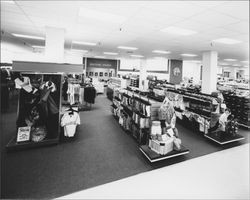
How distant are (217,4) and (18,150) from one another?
504 cm

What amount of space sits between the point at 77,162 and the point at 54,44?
3915 millimetres

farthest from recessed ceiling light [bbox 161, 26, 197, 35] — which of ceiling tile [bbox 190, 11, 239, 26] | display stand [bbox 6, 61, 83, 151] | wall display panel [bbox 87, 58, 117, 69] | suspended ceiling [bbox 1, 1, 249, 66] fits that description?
wall display panel [bbox 87, 58, 117, 69]

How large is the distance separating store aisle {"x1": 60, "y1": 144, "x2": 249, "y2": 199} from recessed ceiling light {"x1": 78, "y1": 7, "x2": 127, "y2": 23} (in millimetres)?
3697

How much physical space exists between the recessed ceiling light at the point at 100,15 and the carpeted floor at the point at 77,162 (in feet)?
10.4

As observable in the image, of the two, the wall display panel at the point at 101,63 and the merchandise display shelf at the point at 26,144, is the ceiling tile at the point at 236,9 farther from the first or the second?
the wall display panel at the point at 101,63

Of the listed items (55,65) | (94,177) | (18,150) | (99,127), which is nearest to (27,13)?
(55,65)

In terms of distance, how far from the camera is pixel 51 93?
157 inches

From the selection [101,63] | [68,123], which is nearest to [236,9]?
[68,123]

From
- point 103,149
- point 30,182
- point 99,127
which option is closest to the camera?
point 30,182

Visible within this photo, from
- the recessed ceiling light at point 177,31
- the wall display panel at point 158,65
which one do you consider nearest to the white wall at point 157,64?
the wall display panel at point 158,65

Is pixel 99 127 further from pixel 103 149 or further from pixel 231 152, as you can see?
pixel 231 152

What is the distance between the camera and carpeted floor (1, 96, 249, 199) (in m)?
2.41

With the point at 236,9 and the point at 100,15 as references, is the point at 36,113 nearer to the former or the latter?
the point at 100,15

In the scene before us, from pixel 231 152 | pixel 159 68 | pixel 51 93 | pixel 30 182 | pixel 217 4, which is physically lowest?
pixel 30 182
